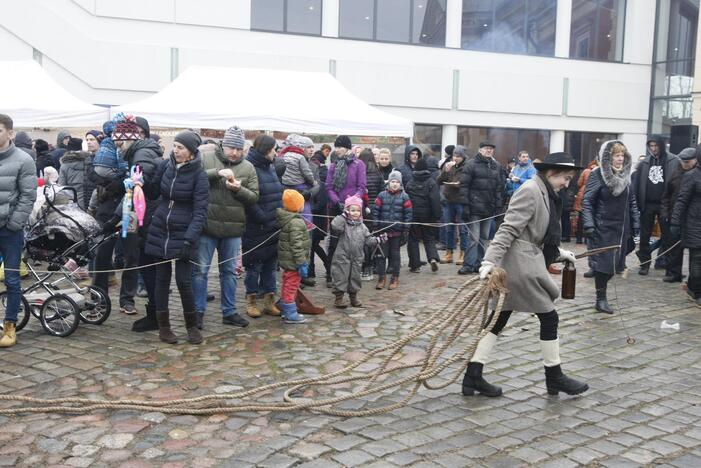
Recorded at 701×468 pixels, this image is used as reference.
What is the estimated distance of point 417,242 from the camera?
1118 cm

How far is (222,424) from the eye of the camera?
16.0ft

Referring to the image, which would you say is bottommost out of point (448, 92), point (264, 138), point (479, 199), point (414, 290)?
point (414, 290)

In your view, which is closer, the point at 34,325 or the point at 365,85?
the point at 34,325

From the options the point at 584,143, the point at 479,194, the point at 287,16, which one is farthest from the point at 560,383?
the point at 584,143

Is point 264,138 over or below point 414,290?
over

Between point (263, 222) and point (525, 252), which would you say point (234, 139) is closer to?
point (263, 222)

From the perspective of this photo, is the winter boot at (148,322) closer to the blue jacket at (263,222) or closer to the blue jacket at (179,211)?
the blue jacket at (179,211)

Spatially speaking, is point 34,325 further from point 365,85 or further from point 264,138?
point 365,85

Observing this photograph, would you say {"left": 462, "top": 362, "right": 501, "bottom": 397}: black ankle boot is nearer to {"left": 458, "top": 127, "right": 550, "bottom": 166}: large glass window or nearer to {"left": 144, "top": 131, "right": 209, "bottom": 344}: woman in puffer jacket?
{"left": 144, "top": 131, "right": 209, "bottom": 344}: woman in puffer jacket

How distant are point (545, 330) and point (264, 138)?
3793 mm

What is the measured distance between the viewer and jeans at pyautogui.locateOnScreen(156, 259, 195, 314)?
6.71 metres

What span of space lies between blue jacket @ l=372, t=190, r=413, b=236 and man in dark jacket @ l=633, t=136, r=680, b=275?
3.63m

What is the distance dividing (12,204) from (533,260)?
169 inches

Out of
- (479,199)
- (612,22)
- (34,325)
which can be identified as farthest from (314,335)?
(612,22)
